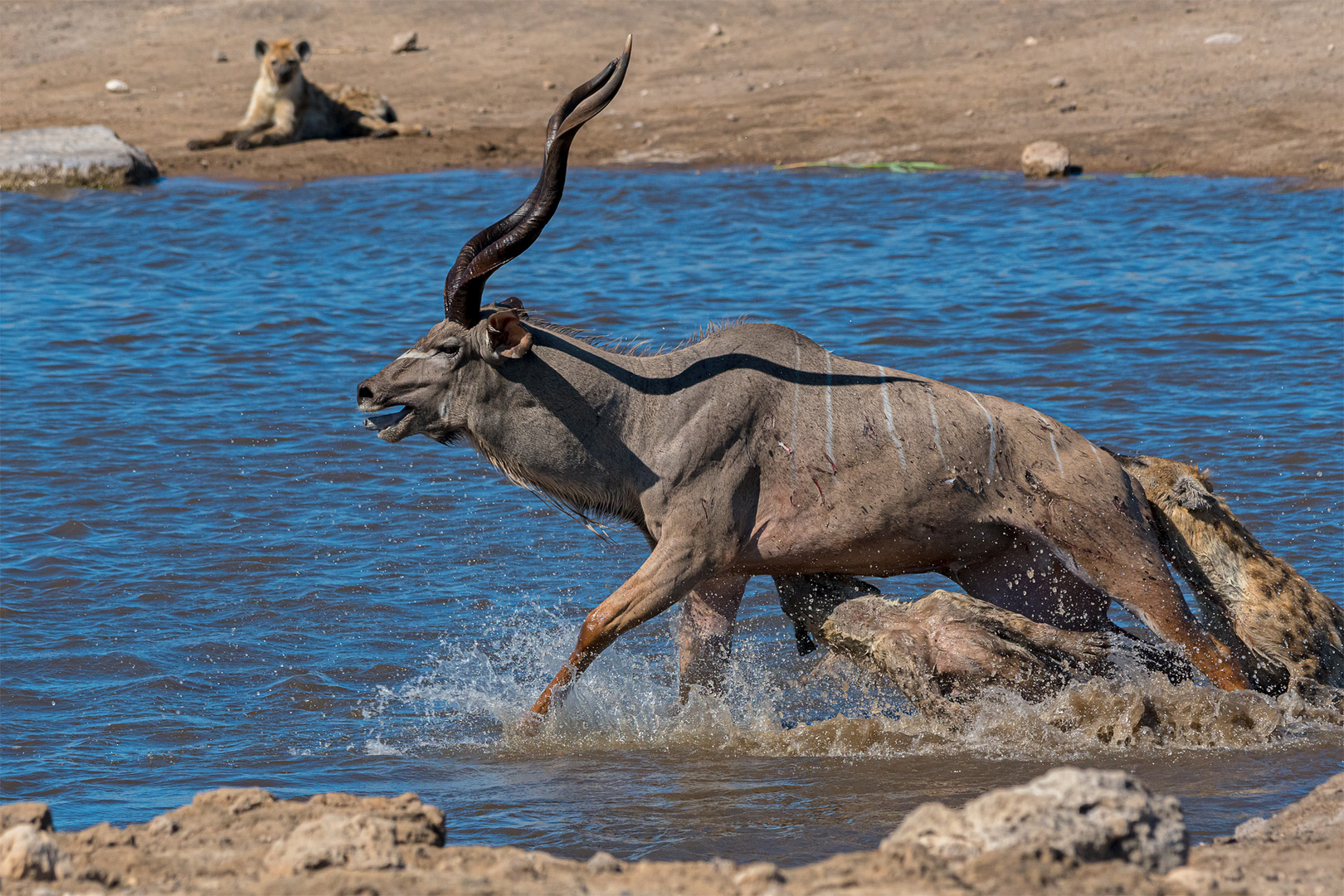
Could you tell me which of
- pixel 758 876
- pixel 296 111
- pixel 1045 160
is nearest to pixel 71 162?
pixel 296 111

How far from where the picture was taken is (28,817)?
4207 mm

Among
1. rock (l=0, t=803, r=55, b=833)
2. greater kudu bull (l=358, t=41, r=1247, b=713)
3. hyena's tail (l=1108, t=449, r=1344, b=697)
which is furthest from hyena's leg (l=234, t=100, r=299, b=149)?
rock (l=0, t=803, r=55, b=833)

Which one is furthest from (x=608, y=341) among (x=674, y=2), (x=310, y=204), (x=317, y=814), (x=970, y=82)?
(x=674, y=2)

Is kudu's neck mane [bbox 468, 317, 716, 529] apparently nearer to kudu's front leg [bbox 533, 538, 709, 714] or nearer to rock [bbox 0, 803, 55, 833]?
kudu's front leg [bbox 533, 538, 709, 714]

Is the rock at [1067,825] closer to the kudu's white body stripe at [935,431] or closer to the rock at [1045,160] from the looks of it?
the kudu's white body stripe at [935,431]

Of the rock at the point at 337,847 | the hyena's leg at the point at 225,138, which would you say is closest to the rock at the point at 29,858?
the rock at the point at 337,847

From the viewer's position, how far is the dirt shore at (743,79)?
1959 centimetres

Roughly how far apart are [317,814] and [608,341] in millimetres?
2757

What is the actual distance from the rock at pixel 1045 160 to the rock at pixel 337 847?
51.5 feet

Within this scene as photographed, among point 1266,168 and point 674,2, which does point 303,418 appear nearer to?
point 1266,168

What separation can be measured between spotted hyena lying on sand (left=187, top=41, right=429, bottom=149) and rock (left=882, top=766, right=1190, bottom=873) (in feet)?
62.9

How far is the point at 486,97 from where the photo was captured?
23.8 metres

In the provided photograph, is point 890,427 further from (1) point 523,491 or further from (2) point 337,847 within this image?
(1) point 523,491

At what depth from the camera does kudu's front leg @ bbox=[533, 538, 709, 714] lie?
18.7ft
